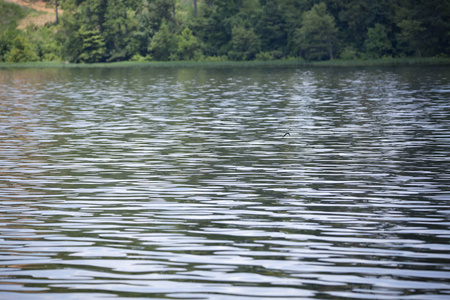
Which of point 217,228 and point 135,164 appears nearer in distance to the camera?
point 217,228

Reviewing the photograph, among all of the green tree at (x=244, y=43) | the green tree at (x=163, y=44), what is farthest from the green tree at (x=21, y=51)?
the green tree at (x=244, y=43)

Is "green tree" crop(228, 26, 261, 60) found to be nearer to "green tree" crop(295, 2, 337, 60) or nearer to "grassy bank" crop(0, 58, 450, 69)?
"grassy bank" crop(0, 58, 450, 69)

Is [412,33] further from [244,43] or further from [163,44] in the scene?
[163,44]

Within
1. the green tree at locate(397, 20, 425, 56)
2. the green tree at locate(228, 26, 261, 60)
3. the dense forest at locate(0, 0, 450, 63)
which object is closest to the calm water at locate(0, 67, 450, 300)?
the green tree at locate(397, 20, 425, 56)

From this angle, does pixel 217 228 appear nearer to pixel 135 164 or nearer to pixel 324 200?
pixel 324 200

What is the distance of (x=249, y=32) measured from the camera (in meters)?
126

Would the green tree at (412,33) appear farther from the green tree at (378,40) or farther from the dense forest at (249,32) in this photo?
the green tree at (378,40)

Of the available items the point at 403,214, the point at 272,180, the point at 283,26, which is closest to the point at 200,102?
the point at 272,180

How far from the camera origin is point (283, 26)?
128m

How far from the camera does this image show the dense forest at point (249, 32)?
364ft

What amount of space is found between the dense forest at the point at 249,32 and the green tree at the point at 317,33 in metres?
0.15

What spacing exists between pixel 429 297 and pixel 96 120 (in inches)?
1147

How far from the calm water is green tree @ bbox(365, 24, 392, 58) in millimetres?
82052

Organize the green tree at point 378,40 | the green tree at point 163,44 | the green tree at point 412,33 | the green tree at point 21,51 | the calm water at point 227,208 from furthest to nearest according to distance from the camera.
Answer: the green tree at point 21,51, the green tree at point 163,44, the green tree at point 378,40, the green tree at point 412,33, the calm water at point 227,208
